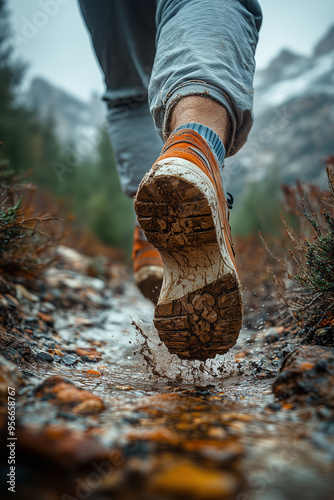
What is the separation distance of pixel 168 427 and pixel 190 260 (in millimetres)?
542

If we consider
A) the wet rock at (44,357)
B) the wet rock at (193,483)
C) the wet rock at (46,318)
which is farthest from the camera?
the wet rock at (46,318)

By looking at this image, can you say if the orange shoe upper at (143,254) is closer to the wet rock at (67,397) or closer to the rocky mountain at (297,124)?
the wet rock at (67,397)

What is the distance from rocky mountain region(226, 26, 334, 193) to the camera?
3737 cm

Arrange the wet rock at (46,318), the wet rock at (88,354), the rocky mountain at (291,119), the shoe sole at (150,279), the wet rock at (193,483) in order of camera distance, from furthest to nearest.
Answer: the rocky mountain at (291,119) → the wet rock at (46,318) → the shoe sole at (150,279) → the wet rock at (88,354) → the wet rock at (193,483)

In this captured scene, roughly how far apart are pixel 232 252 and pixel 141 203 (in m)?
0.41

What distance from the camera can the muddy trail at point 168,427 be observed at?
0.49 metres

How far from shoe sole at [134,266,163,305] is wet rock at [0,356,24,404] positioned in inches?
40.9

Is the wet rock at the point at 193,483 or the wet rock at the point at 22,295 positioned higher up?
the wet rock at the point at 193,483

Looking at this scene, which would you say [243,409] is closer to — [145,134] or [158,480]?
[158,480]

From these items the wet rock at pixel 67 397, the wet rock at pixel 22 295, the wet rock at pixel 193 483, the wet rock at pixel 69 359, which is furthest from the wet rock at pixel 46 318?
the wet rock at pixel 193 483

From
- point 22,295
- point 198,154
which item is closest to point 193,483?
point 198,154

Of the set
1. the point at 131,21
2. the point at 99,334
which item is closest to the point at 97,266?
the point at 99,334

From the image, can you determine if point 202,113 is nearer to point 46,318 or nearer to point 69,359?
point 69,359

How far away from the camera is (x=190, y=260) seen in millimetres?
1130
